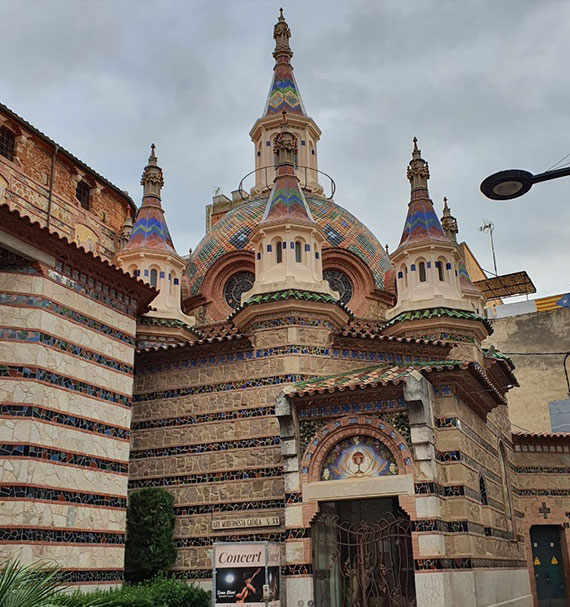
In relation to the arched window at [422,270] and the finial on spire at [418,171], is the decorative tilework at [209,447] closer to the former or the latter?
the arched window at [422,270]

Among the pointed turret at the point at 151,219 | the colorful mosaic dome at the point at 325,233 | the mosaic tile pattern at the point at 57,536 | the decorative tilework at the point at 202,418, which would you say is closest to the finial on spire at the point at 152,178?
the pointed turret at the point at 151,219

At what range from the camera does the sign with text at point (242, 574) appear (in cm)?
1230

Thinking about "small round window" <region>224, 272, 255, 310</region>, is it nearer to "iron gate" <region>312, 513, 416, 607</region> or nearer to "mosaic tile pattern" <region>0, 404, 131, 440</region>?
"mosaic tile pattern" <region>0, 404, 131, 440</region>

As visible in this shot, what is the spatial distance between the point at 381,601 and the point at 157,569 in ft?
15.1

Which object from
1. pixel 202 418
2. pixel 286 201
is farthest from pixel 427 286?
pixel 202 418

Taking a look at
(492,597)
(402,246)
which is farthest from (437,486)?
(402,246)

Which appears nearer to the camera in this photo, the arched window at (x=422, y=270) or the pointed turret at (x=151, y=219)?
the arched window at (x=422, y=270)

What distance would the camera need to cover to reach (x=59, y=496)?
1181cm

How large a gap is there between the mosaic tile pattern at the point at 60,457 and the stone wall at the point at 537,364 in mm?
18810

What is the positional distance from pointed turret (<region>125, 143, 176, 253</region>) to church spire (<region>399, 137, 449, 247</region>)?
6.45m

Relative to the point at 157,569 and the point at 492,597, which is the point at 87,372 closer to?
the point at 157,569

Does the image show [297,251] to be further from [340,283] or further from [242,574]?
[242,574]

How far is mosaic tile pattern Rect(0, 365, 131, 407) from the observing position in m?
11.7

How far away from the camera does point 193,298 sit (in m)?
21.4
